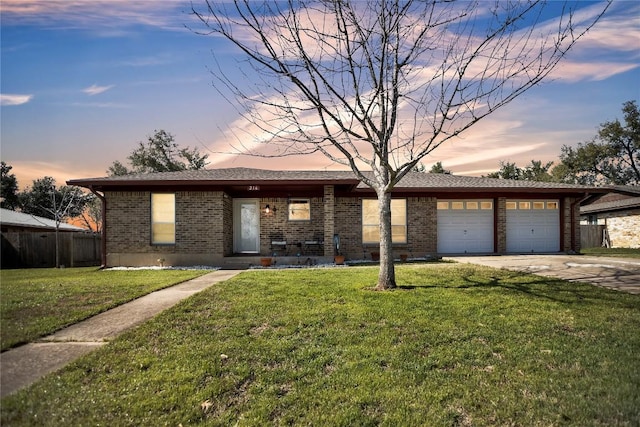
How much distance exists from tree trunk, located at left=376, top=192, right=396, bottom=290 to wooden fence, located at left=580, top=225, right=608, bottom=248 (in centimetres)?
2050

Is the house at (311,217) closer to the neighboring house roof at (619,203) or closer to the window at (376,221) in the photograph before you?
the window at (376,221)

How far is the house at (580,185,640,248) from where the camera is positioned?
20266 mm

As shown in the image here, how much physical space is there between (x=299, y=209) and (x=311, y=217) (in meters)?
0.59

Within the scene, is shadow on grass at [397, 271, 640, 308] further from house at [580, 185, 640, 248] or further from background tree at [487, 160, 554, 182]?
background tree at [487, 160, 554, 182]

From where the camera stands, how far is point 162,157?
3256 centimetres

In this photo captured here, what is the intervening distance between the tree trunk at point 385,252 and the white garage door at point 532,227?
35.7ft

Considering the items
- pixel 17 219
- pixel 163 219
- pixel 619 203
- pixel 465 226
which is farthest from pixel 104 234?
pixel 619 203

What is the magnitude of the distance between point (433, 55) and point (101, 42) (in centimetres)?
651

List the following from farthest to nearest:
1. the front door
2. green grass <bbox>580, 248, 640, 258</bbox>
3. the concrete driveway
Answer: the front door
green grass <bbox>580, 248, 640, 258</bbox>
the concrete driveway

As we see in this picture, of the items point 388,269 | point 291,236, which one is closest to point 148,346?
point 388,269

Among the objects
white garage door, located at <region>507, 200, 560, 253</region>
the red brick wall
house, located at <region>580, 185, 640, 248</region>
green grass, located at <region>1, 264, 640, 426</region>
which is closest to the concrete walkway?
green grass, located at <region>1, 264, 640, 426</region>

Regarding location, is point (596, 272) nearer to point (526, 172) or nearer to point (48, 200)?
point (48, 200)

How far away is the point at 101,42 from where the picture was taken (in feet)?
7.55

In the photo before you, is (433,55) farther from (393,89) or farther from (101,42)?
(101,42)
